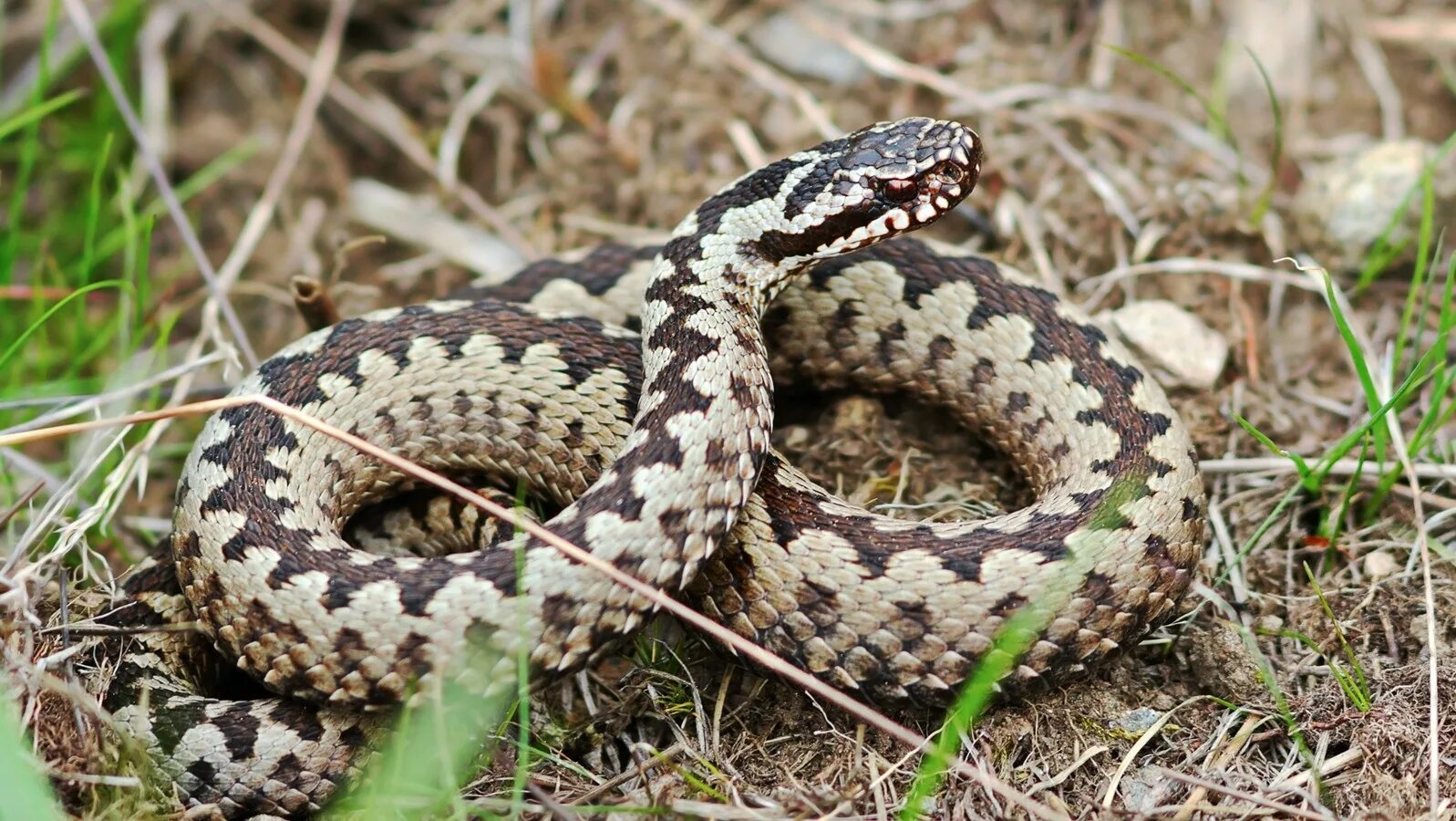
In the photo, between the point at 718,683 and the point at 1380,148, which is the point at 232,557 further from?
the point at 1380,148

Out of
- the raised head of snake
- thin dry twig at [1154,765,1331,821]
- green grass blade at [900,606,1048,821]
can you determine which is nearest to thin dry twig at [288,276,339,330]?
the raised head of snake

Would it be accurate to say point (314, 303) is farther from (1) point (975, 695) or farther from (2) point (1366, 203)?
(2) point (1366, 203)

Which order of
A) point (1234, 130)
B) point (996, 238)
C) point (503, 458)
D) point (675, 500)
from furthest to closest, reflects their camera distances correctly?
point (1234, 130) → point (996, 238) → point (503, 458) → point (675, 500)

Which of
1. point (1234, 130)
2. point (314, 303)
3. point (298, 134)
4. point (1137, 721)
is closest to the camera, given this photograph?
point (1137, 721)

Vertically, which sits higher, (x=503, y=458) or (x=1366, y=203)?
(x=1366, y=203)

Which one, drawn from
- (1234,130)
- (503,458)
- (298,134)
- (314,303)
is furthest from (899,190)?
(298,134)

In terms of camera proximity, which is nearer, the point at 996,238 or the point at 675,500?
the point at 675,500

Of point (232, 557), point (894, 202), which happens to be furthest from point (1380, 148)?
point (232, 557)

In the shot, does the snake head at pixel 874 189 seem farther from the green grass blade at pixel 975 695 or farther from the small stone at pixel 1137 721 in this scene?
the small stone at pixel 1137 721
